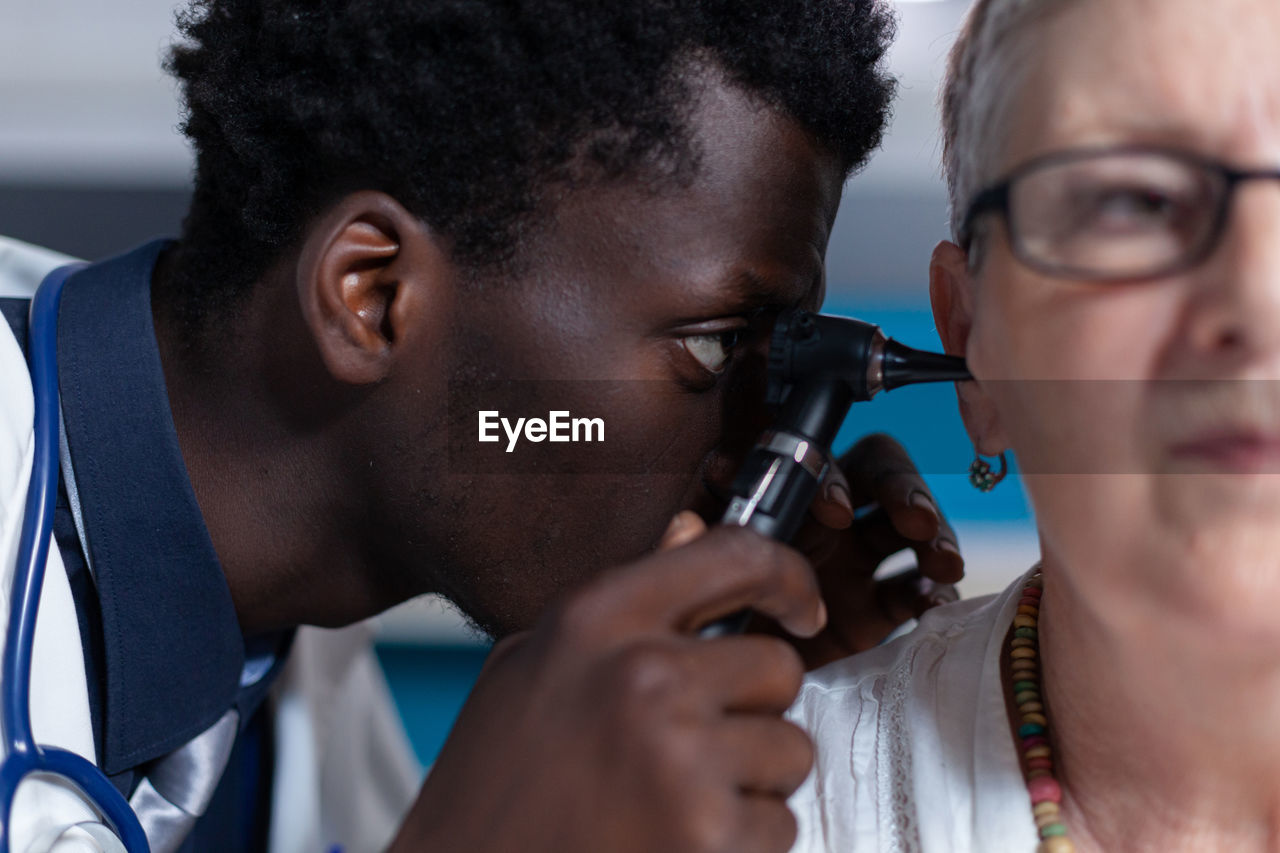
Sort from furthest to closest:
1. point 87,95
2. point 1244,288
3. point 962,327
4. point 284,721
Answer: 1. point 87,95
2. point 284,721
3. point 962,327
4. point 1244,288

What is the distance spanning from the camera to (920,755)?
2.28ft

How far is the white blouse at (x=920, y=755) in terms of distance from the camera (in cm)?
67

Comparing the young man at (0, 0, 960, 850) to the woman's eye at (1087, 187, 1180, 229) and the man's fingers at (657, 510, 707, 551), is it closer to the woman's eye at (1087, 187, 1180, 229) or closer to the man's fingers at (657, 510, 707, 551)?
the man's fingers at (657, 510, 707, 551)

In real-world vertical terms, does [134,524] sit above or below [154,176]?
below

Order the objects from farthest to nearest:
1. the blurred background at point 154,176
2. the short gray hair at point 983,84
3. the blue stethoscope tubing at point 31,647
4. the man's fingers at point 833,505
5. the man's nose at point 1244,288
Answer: the blurred background at point 154,176 → the man's fingers at point 833,505 → the blue stethoscope tubing at point 31,647 → the short gray hair at point 983,84 → the man's nose at point 1244,288

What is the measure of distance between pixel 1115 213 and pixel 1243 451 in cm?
13

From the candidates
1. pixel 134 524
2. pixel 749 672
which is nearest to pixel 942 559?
pixel 749 672

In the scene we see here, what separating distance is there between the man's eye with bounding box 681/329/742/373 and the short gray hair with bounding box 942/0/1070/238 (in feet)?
0.70

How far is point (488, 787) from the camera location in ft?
1.96

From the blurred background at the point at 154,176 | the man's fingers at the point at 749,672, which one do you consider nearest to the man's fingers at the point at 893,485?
the man's fingers at the point at 749,672

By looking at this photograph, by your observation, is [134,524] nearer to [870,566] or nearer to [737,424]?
[737,424]

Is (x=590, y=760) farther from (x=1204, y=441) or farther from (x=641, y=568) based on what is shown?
(x=1204, y=441)

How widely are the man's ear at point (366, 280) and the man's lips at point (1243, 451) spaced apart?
0.57 metres

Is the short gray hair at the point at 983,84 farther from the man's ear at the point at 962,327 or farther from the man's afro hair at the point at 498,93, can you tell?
the man's afro hair at the point at 498,93
